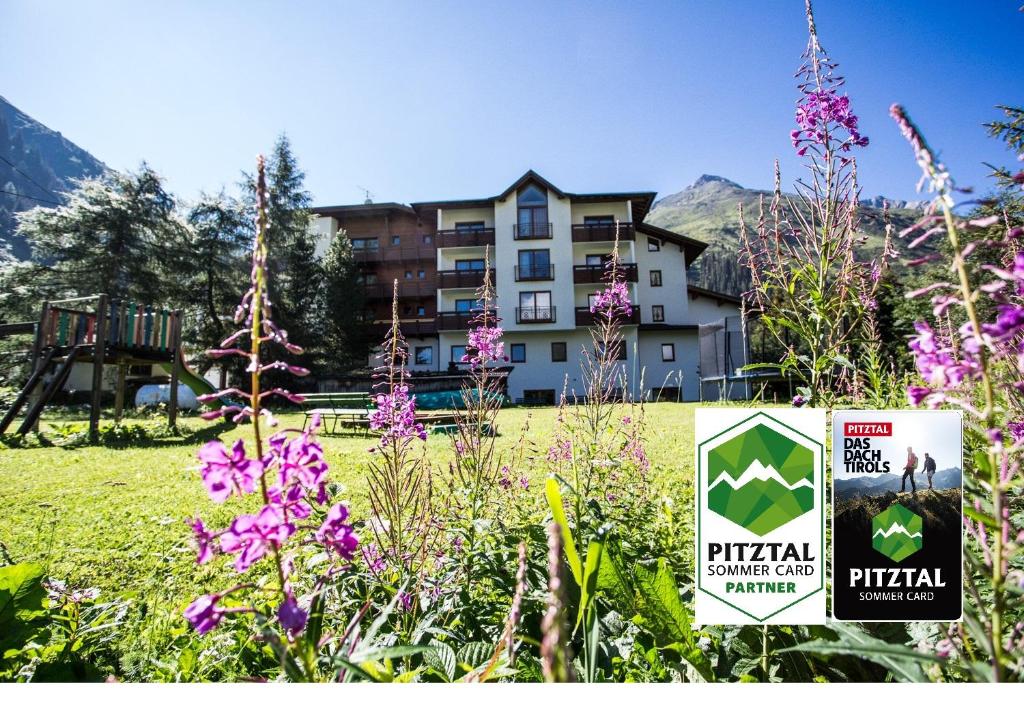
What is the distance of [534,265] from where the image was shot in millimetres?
17266

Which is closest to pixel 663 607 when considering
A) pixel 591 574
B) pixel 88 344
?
pixel 591 574

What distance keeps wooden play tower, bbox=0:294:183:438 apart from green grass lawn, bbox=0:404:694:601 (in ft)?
0.67

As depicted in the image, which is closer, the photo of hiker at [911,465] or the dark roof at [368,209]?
the photo of hiker at [911,465]

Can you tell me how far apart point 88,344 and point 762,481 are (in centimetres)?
419

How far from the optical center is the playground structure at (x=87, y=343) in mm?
2371

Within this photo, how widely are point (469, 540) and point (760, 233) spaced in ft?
4.38

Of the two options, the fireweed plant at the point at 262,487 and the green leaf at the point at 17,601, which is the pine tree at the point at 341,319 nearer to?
Answer: the green leaf at the point at 17,601

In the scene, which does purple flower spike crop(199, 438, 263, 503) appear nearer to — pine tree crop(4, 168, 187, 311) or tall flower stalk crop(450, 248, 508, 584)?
tall flower stalk crop(450, 248, 508, 584)

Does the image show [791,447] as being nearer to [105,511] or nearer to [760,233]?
[760,233]

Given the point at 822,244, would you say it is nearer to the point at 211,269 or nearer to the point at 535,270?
the point at 211,269

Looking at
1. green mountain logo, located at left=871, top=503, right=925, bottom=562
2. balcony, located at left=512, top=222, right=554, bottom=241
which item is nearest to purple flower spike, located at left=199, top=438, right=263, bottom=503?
green mountain logo, located at left=871, top=503, right=925, bottom=562

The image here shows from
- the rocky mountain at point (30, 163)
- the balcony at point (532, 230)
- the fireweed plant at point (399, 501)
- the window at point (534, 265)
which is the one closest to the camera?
the fireweed plant at point (399, 501)

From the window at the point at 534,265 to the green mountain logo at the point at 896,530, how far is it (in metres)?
15.6

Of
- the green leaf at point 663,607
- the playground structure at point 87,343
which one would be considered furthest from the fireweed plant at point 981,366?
the playground structure at point 87,343
